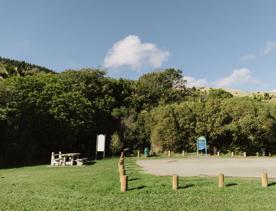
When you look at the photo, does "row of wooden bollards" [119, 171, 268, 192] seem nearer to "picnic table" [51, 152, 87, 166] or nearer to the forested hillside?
"picnic table" [51, 152, 87, 166]

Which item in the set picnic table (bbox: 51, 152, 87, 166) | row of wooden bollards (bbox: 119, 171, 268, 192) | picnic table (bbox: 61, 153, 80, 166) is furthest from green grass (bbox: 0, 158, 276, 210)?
picnic table (bbox: 61, 153, 80, 166)

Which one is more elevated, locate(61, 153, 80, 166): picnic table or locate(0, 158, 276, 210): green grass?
locate(61, 153, 80, 166): picnic table

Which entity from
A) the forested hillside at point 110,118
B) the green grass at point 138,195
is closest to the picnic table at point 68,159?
the forested hillside at point 110,118

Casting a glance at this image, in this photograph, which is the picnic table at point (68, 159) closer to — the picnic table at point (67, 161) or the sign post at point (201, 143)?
the picnic table at point (67, 161)

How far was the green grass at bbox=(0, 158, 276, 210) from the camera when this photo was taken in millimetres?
10195

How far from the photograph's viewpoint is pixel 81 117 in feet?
120

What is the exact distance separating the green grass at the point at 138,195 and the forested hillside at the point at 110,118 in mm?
17128

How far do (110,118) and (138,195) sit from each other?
32.3 m

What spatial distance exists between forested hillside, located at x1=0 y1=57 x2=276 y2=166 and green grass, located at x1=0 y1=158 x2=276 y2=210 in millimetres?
17128

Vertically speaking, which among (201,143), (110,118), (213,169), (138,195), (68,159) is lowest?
(138,195)

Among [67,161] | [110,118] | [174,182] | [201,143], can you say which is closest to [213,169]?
[174,182]

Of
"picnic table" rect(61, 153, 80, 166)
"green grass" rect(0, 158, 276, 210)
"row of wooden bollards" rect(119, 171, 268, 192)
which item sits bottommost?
"green grass" rect(0, 158, 276, 210)

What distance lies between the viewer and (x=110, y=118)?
144ft

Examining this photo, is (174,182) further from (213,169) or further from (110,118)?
(110,118)
